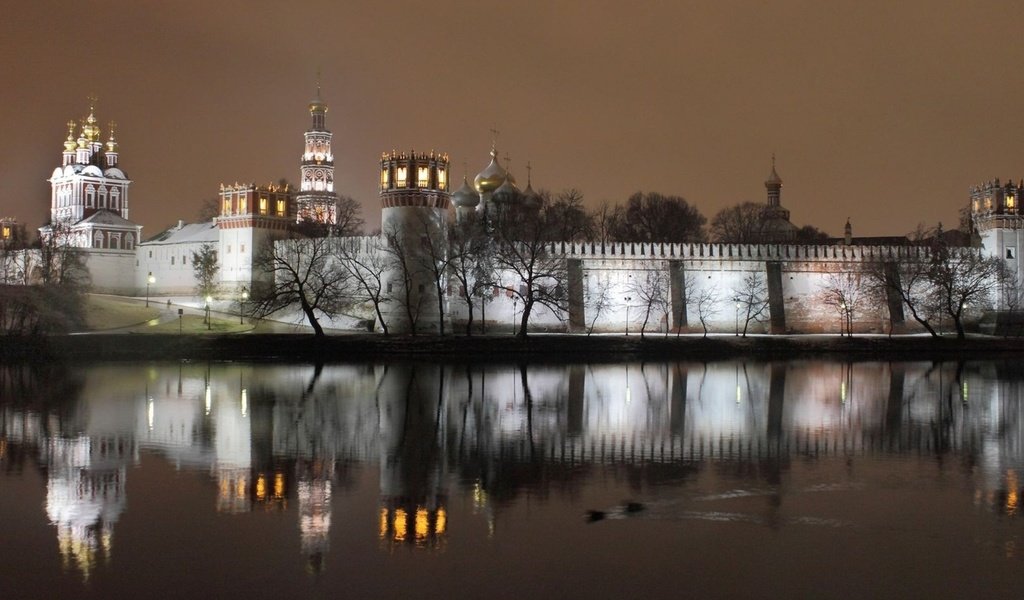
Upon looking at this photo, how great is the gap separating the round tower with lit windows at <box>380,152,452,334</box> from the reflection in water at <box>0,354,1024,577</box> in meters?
13.9

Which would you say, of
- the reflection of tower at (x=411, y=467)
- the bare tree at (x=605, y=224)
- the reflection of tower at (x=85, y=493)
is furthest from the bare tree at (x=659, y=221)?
the reflection of tower at (x=85, y=493)

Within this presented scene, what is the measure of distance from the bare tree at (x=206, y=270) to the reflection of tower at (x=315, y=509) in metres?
40.8

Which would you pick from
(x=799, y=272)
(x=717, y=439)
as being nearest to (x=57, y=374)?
(x=717, y=439)

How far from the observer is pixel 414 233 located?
44.0 meters

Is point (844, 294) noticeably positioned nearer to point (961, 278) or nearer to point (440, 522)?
point (961, 278)

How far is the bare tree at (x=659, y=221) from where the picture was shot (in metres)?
68.8

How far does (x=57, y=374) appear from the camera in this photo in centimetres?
2970

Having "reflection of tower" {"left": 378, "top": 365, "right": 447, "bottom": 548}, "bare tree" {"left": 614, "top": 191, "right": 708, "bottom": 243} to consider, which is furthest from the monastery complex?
"reflection of tower" {"left": 378, "top": 365, "right": 447, "bottom": 548}

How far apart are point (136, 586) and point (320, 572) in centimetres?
148

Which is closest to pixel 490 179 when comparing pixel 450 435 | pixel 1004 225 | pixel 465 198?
pixel 465 198

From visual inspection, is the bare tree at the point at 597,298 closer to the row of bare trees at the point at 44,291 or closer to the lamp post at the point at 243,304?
the lamp post at the point at 243,304

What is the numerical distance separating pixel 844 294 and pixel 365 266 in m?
20.6

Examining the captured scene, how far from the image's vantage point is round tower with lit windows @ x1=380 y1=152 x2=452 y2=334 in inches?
1718

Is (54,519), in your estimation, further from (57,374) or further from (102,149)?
(102,149)
